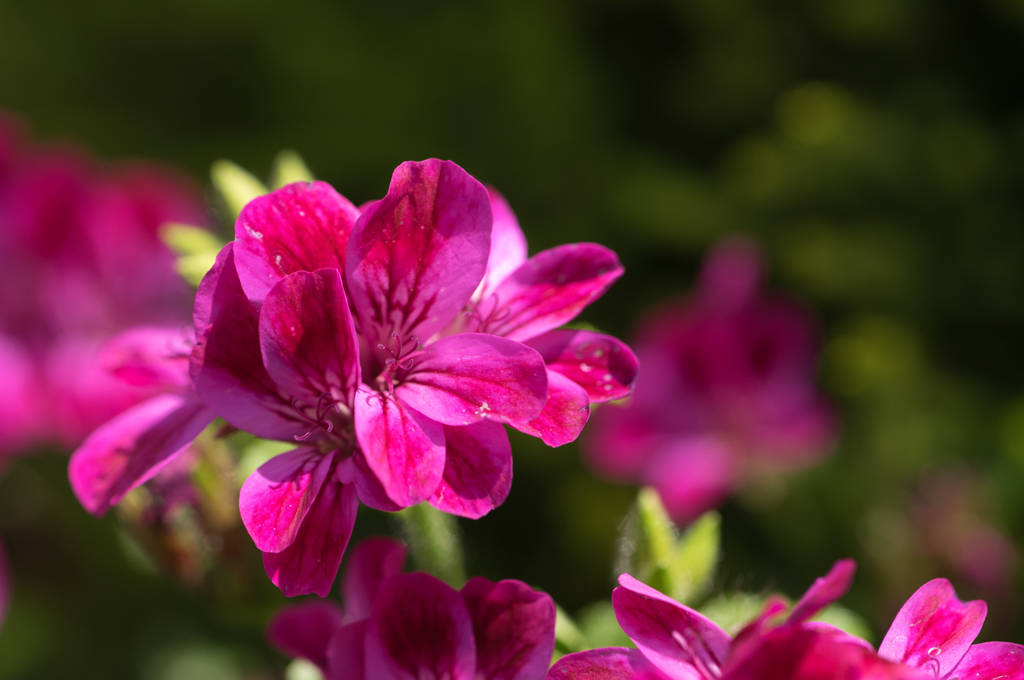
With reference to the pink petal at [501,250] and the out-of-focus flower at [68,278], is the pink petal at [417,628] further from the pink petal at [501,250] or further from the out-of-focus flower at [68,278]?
the out-of-focus flower at [68,278]

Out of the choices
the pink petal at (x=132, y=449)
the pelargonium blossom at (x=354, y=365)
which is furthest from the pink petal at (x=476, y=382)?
the pink petal at (x=132, y=449)

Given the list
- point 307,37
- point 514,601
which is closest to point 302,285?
point 514,601

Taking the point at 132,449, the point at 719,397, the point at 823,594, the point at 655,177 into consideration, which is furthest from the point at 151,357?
the point at 655,177

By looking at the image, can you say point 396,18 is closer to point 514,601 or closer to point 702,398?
point 702,398

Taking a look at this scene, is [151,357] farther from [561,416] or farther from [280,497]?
[561,416]

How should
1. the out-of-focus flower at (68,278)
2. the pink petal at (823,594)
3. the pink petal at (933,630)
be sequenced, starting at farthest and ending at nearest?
the out-of-focus flower at (68,278) < the pink petal at (933,630) < the pink petal at (823,594)

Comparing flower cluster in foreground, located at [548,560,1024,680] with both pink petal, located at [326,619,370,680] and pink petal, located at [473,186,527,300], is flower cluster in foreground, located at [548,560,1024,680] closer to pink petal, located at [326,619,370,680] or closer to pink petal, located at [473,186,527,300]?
pink petal, located at [326,619,370,680]
